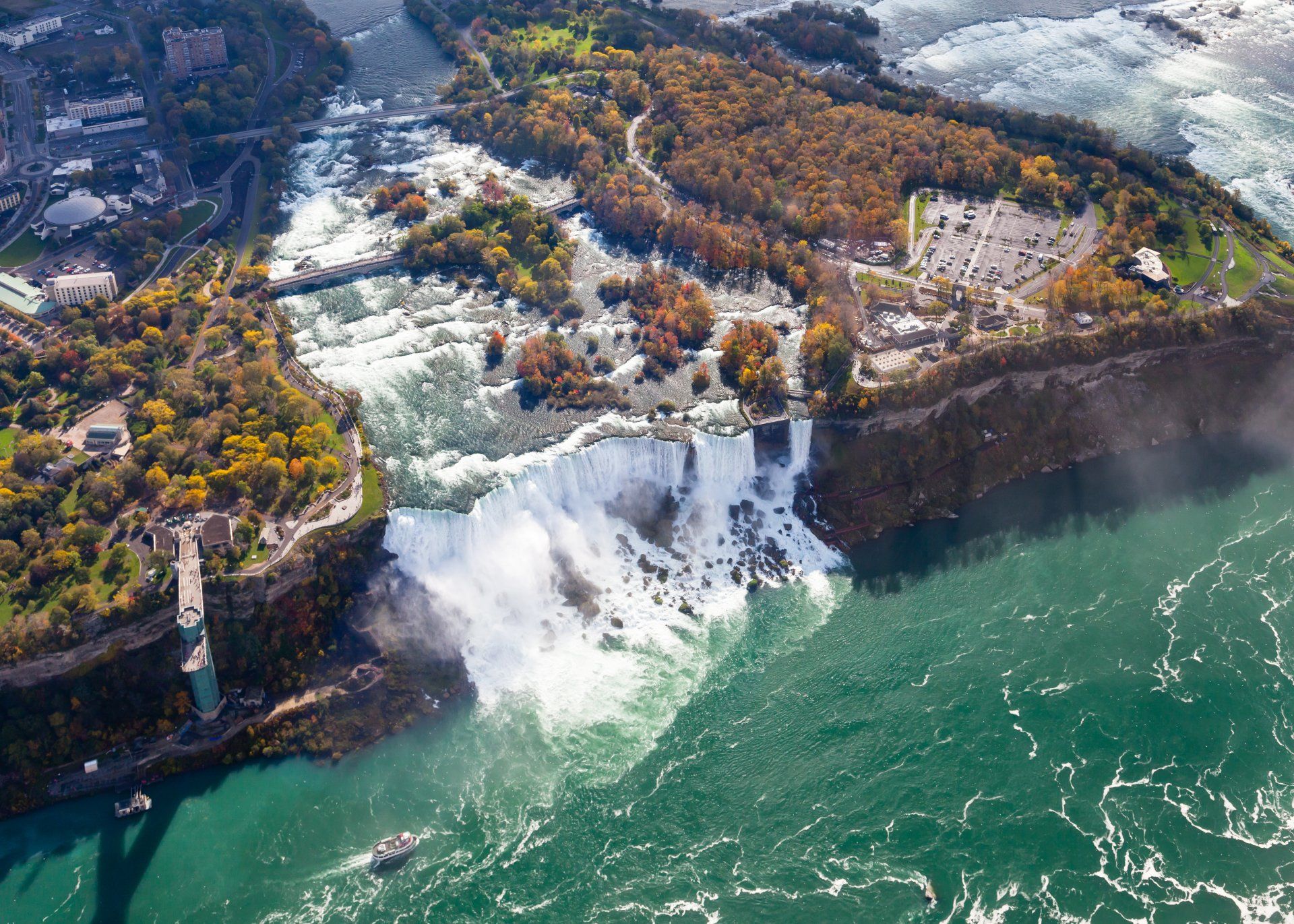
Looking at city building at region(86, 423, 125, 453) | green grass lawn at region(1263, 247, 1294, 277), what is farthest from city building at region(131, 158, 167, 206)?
green grass lawn at region(1263, 247, 1294, 277)

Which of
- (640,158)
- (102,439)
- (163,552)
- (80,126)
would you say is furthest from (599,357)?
(80,126)

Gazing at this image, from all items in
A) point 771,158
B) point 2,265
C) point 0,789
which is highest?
point 771,158

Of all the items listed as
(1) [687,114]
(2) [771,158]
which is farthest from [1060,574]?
(1) [687,114]

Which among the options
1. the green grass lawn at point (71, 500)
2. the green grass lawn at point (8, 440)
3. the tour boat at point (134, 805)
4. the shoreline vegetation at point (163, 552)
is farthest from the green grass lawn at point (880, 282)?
the green grass lawn at point (8, 440)

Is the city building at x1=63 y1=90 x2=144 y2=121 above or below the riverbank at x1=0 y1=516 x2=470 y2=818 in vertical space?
above

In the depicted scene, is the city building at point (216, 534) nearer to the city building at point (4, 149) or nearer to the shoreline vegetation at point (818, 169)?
the shoreline vegetation at point (818, 169)

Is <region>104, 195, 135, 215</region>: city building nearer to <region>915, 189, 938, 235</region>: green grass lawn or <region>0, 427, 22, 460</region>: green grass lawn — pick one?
<region>0, 427, 22, 460</region>: green grass lawn

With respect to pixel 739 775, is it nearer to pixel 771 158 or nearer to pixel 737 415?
pixel 737 415

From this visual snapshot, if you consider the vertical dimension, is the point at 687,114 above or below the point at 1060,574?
above
